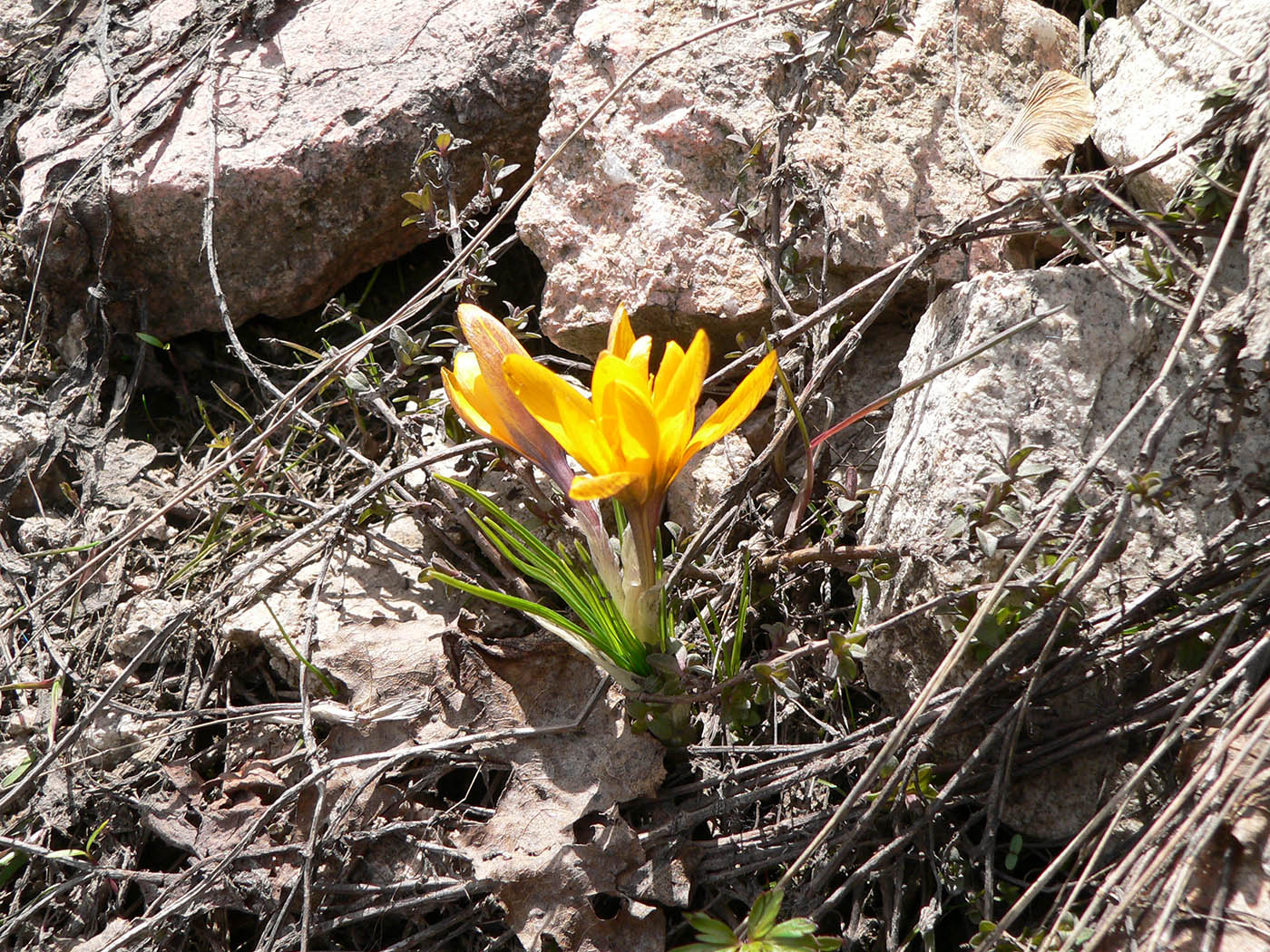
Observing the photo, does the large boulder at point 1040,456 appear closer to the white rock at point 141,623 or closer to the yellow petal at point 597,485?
the yellow petal at point 597,485

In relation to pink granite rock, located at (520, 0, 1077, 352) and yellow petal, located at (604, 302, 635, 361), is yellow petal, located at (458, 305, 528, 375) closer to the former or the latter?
yellow petal, located at (604, 302, 635, 361)

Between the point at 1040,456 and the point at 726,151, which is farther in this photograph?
the point at 726,151

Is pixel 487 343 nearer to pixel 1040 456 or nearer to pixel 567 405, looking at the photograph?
pixel 567 405

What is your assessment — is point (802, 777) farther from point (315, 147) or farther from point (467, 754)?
point (315, 147)

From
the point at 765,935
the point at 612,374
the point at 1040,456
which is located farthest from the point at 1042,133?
the point at 765,935

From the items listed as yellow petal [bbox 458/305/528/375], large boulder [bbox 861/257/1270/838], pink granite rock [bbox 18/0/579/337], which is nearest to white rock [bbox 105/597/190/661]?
pink granite rock [bbox 18/0/579/337]

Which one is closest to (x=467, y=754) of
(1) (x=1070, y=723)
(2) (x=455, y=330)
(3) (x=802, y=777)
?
(3) (x=802, y=777)
